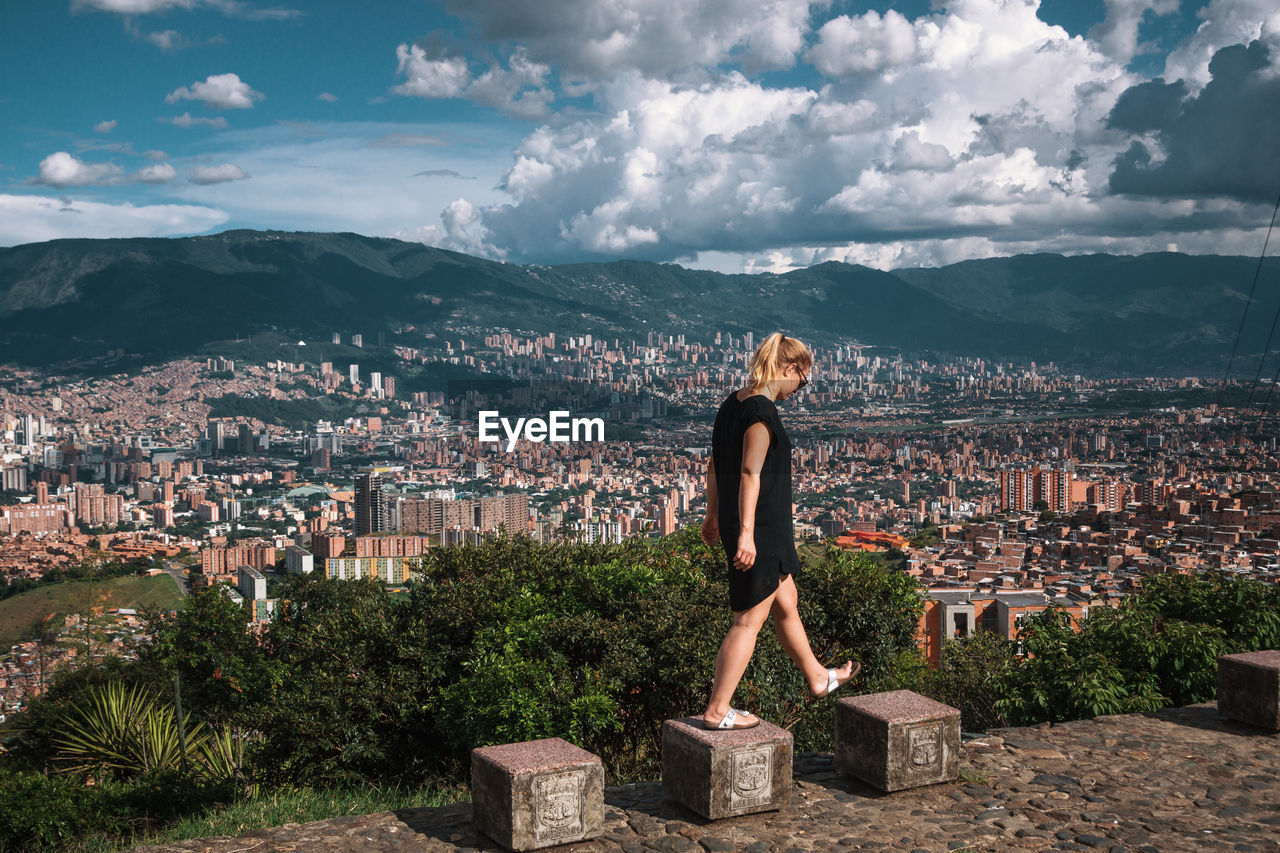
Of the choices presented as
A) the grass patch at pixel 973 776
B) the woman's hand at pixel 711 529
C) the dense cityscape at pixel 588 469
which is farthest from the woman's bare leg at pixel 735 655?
the dense cityscape at pixel 588 469

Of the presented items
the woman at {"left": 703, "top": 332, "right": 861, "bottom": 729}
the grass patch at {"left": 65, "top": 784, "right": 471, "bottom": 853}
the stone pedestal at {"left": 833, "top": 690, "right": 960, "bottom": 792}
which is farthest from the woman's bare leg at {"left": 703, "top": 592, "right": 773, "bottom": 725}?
the grass patch at {"left": 65, "top": 784, "right": 471, "bottom": 853}

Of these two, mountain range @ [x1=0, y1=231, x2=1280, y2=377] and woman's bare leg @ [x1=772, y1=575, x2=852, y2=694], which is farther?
mountain range @ [x1=0, y1=231, x2=1280, y2=377]

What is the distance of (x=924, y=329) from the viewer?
111m

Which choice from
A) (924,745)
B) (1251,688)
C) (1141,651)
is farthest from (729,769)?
(1141,651)

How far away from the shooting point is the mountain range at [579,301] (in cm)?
9788

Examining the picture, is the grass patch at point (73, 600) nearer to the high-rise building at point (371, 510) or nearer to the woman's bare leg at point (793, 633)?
the high-rise building at point (371, 510)

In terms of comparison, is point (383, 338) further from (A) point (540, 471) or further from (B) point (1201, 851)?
(B) point (1201, 851)

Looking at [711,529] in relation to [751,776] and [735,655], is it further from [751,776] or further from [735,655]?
[751,776]

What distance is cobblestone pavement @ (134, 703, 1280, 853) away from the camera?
123 inches

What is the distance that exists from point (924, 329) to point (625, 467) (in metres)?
61.1

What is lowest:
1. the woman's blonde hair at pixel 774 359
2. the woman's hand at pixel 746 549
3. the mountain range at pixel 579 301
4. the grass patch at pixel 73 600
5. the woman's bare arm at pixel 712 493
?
the grass patch at pixel 73 600

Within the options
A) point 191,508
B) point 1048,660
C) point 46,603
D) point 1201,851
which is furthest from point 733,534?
point 191,508

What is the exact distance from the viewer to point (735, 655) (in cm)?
342

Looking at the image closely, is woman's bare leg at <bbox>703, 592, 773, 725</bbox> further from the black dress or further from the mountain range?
the mountain range
